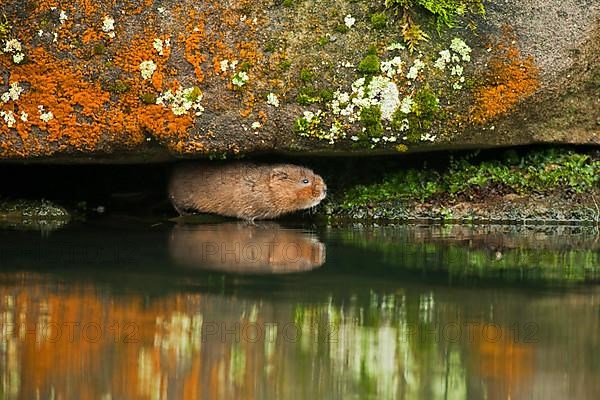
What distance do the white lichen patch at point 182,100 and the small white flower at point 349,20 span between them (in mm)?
1264

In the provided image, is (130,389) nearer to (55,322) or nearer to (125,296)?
(55,322)

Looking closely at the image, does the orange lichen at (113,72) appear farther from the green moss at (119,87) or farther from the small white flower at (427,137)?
the small white flower at (427,137)

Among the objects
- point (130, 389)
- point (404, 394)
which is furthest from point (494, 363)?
point (130, 389)

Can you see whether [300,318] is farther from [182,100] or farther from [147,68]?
[147,68]

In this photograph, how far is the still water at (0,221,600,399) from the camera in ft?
13.4

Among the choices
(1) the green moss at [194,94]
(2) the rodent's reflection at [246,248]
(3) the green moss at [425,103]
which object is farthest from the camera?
(3) the green moss at [425,103]

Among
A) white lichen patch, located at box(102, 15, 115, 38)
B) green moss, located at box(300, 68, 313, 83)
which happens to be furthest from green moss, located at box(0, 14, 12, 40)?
green moss, located at box(300, 68, 313, 83)

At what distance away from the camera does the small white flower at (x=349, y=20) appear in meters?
7.73

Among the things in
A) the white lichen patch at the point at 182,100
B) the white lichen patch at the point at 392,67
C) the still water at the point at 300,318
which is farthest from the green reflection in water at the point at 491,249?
the white lichen patch at the point at 182,100

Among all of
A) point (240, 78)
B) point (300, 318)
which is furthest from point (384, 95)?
point (300, 318)

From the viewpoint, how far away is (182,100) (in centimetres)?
779

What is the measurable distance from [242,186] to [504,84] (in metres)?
2.58

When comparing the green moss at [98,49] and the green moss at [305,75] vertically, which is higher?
the green moss at [98,49]

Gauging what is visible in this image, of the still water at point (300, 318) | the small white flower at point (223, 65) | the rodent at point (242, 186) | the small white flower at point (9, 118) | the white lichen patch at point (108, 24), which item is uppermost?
the white lichen patch at point (108, 24)
